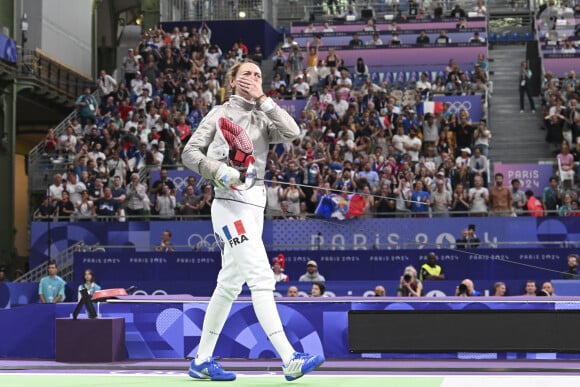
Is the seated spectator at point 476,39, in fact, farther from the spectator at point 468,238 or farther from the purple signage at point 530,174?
the spectator at point 468,238

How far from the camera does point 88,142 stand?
78.5 feet

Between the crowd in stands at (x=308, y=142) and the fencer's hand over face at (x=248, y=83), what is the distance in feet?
29.3

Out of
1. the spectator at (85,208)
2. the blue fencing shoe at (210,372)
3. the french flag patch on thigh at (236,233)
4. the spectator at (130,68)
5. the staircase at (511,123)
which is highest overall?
the spectator at (130,68)

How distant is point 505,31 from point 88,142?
16.4 m

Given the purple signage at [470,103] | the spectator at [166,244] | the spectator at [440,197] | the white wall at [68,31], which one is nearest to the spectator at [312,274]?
the spectator at [440,197]

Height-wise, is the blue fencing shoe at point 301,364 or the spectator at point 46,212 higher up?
the spectator at point 46,212

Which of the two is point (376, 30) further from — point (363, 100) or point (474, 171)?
point (474, 171)

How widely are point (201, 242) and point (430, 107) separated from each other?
22.4 feet

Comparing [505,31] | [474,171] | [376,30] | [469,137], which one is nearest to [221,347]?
[474,171]

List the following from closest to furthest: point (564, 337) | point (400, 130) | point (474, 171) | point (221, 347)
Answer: point (564, 337), point (221, 347), point (474, 171), point (400, 130)

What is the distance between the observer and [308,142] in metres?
21.7

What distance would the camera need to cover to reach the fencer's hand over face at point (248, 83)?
7.61 m

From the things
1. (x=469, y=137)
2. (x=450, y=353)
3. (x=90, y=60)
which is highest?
(x=90, y=60)

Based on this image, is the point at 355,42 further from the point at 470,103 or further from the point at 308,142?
the point at 308,142
